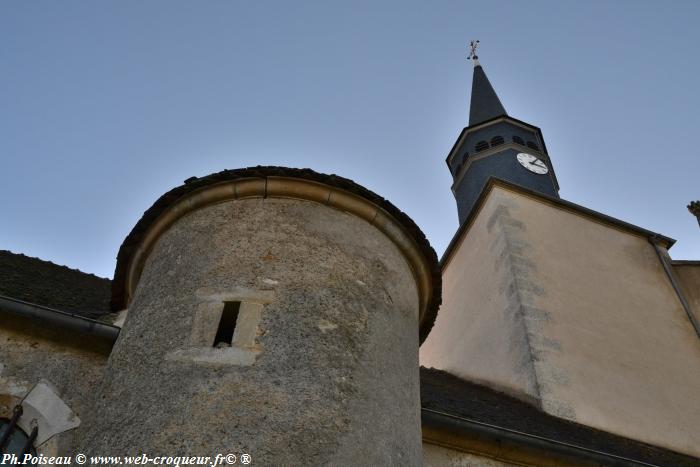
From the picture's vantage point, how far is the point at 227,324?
3.93m

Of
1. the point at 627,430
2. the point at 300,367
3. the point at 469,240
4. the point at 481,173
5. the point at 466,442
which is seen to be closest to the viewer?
the point at 300,367

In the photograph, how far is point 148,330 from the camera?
3998 millimetres

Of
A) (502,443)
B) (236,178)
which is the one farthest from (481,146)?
(236,178)

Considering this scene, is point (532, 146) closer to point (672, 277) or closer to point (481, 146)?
point (481, 146)

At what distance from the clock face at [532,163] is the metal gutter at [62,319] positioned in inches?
459

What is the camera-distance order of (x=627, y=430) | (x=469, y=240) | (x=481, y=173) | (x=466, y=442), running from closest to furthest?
(x=466, y=442) → (x=627, y=430) → (x=469, y=240) → (x=481, y=173)

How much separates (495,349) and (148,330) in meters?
6.43

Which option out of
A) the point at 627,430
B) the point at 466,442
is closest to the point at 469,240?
the point at 627,430

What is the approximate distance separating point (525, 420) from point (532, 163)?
29.9ft

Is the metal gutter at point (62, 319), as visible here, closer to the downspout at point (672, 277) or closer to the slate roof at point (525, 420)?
the slate roof at point (525, 420)

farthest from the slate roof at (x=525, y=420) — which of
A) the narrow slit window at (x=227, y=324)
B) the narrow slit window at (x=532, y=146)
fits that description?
the narrow slit window at (x=532, y=146)

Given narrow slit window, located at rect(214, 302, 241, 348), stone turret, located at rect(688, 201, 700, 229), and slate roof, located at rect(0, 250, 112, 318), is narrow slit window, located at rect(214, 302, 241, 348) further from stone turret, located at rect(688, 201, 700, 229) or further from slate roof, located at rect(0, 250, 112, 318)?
stone turret, located at rect(688, 201, 700, 229)

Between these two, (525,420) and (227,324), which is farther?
(525,420)

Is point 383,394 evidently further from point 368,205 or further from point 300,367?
point 368,205
